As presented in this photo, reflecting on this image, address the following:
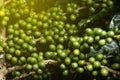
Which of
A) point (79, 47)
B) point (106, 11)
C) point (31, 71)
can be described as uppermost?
→ point (106, 11)

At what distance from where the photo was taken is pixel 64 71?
298cm

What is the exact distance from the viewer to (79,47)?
9.68 feet

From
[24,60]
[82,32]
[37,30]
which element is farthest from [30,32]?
[82,32]

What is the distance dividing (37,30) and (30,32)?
8cm

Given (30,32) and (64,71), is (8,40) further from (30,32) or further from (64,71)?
(64,71)

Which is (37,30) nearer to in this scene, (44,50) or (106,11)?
(44,50)

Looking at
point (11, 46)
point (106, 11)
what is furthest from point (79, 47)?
point (11, 46)

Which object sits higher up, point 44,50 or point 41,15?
point 41,15

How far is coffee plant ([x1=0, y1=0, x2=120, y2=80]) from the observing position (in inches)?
113

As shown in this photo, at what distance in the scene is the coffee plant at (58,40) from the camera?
288cm

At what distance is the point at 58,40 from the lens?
3178 mm

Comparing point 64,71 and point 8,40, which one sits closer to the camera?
point 64,71

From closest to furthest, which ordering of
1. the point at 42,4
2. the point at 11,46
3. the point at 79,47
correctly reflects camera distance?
the point at 79,47 < the point at 11,46 < the point at 42,4

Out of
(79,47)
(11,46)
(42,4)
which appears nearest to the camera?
(79,47)
